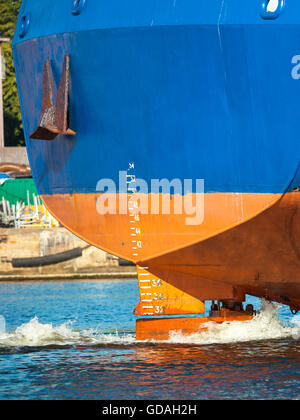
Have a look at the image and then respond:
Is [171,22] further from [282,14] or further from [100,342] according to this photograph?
[100,342]

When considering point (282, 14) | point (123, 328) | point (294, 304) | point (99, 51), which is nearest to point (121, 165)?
point (99, 51)

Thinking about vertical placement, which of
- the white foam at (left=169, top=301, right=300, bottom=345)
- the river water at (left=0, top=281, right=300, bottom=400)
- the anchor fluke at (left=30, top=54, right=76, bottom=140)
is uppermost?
the anchor fluke at (left=30, top=54, right=76, bottom=140)

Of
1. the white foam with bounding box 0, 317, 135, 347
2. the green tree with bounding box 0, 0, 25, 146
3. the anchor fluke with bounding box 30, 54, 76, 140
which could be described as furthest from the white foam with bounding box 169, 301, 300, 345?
the green tree with bounding box 0, 0, 25, 146

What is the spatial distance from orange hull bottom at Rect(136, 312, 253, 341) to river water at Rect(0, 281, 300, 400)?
14 cm

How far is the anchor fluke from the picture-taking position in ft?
38.7

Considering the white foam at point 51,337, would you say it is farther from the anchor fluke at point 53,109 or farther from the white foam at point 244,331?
the anchor fluke at point 53,109

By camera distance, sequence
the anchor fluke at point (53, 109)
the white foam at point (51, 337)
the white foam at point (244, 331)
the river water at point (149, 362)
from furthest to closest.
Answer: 1. the white foam at point (51, 337)
2. the white foam at point (244, 331)
3. the anchor fluke at point (53, 109)
4. the river water at point (149, 362)

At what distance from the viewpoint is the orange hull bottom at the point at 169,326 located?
1270 cm

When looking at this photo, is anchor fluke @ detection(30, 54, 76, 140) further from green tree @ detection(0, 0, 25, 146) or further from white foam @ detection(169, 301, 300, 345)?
green tree @ detection(0, 0, 25, 146)

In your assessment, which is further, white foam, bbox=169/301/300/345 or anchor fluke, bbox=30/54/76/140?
white foam, bbox=169/301/300/345

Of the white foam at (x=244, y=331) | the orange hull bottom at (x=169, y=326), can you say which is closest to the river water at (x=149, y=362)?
the white foam at (x=244, y=331)

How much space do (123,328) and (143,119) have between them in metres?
6.14

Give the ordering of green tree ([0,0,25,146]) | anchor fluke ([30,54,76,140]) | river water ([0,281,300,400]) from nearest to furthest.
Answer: river water ([0,281,300,400]), anchor fluke ([30,54,76,140]), green tree ([0,0,25,146])

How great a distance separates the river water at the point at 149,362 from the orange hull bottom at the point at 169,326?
14cm
